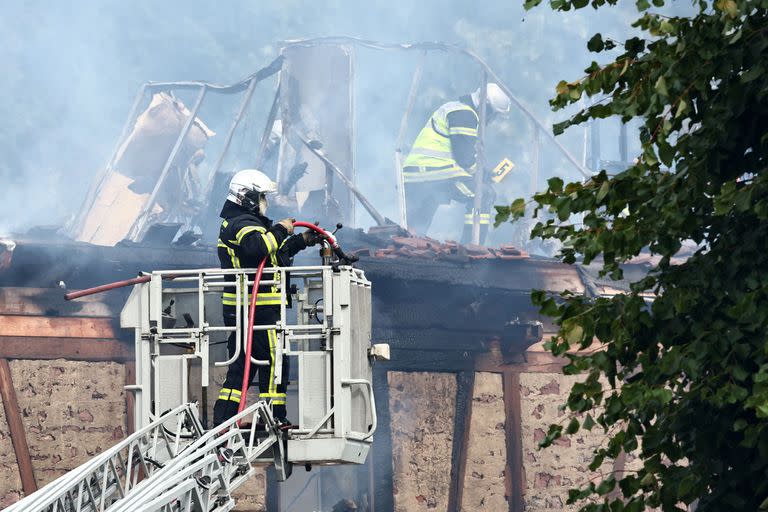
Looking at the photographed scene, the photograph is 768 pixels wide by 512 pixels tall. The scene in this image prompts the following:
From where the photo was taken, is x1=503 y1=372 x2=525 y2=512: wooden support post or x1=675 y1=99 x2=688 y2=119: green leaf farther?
x1=503 y1=372 x2=525 y2=512: wooden support post

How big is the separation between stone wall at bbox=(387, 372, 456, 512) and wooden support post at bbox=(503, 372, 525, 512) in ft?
2.20

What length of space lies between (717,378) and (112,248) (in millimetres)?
8995

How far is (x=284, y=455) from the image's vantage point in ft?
24.4

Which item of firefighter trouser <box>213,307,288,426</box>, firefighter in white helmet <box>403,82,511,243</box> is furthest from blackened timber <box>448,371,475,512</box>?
firefighter trouser <box>213,307,288,426</box>

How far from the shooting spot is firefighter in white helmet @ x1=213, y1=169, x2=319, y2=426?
7.59m

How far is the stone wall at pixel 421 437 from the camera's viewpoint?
1374cm

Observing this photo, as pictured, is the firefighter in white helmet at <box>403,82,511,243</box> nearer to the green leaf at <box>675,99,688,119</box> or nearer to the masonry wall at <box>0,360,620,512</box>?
the masonry wall at <box>0,360,620,512</box>

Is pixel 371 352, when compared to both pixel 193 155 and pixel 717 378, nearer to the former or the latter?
pixel 717 378

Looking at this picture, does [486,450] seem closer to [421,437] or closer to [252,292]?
[421,437]

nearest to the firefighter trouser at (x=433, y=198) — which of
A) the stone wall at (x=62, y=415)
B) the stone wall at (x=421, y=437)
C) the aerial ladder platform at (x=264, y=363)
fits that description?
the stone wall at (x=421, y=437)

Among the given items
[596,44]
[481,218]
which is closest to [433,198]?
[481,218]

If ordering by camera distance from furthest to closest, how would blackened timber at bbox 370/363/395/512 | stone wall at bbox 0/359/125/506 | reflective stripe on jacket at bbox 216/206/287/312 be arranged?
blackened timber at bbox 370/363/395/512 < stone wall at bbox 0/359/125/506 < reflective stripe on jacket at bbox 216/206/287/312

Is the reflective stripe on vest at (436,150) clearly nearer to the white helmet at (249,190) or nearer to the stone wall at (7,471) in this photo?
the stone wall at (7,471)

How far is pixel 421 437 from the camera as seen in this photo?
45.8ft
